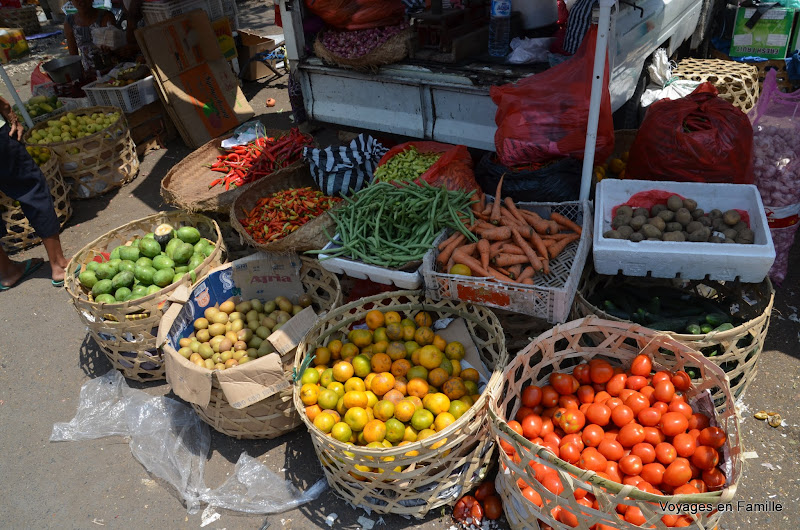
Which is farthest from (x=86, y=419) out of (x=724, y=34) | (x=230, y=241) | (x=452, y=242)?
(x=724, y=34)

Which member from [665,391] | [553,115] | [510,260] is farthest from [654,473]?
[553,115]

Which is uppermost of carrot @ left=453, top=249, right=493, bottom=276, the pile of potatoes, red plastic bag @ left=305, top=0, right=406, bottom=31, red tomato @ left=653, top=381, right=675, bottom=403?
red plastic bag @ left=305, top=0, right=406, bottom=31

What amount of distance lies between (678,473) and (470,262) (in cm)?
150

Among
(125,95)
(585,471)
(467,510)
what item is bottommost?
(467,510)

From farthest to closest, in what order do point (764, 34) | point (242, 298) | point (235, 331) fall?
point (764, 34) < point (242, 298) < point (235, 331)

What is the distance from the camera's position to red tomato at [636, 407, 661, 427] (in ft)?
8.39

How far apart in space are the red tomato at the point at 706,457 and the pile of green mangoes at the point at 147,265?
3.26 metres

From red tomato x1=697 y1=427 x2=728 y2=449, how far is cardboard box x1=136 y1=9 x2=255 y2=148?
654 centimetres

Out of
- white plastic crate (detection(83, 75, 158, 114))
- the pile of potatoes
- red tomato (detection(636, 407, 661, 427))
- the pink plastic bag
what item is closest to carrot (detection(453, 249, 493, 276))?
the pile of potatoes

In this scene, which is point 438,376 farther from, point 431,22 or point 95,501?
point 431,22

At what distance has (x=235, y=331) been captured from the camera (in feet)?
12.1

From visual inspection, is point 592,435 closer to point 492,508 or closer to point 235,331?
point 492,508

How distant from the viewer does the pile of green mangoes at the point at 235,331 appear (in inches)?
136

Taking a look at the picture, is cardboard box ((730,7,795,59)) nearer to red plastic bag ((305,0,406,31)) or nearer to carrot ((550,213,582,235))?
red plastic bag ((305,0,406,31))
